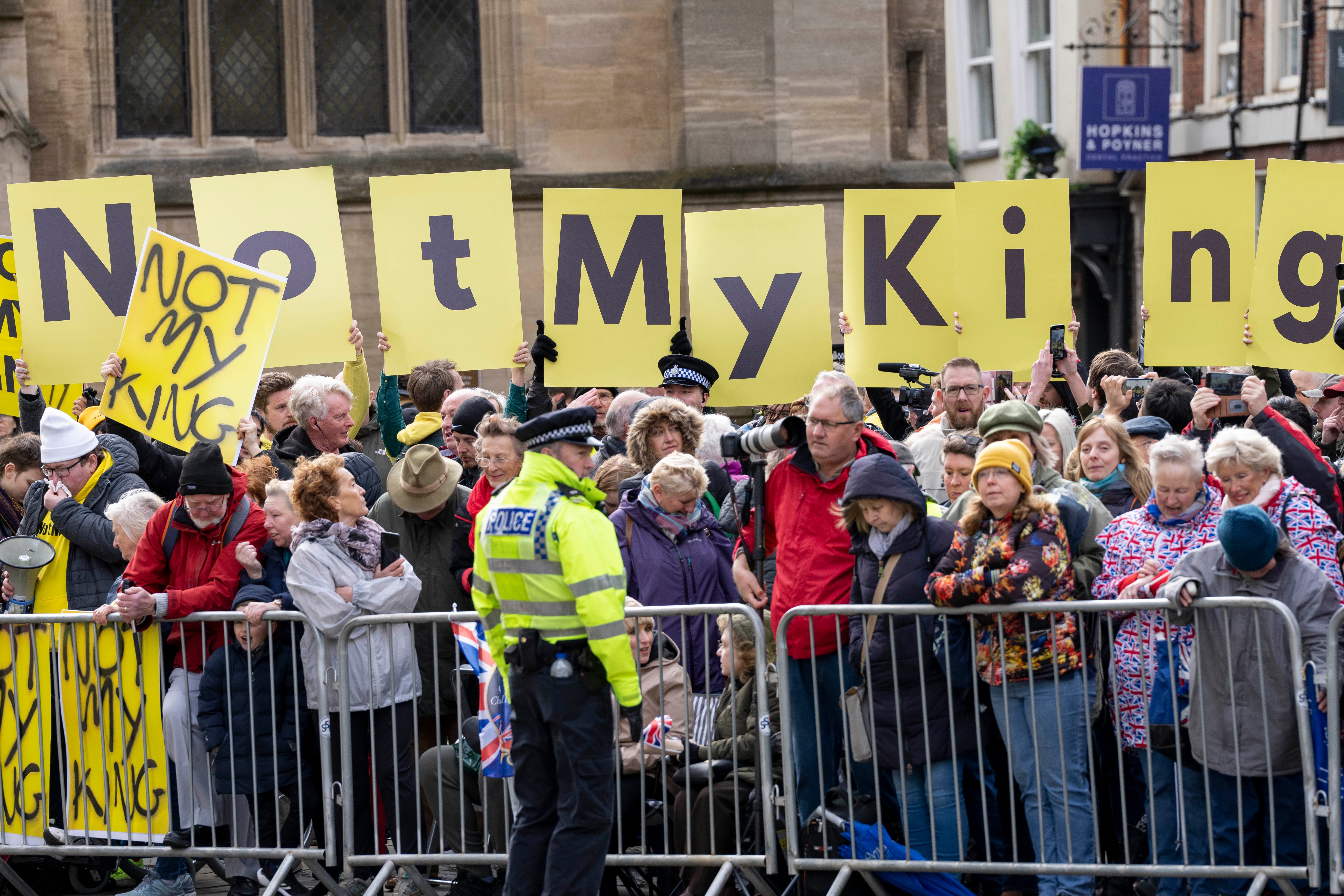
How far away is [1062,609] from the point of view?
6078 millimetres

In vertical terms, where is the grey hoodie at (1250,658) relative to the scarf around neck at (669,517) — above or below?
below

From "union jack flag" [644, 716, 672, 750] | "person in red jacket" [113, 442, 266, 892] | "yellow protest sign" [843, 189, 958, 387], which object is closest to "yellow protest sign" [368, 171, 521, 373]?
"yellow protest sign" [843, 189, 958, 387]

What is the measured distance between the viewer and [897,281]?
9.16 m

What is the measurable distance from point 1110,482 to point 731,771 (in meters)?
2.00

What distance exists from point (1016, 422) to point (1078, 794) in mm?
1444

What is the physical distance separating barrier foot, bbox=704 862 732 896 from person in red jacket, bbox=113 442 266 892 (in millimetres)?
1979

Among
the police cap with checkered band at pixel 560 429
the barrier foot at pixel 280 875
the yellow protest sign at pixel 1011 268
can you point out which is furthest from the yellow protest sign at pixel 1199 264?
the barrier foot at pixel 280 875

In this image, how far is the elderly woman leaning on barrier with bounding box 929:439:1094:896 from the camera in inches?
242

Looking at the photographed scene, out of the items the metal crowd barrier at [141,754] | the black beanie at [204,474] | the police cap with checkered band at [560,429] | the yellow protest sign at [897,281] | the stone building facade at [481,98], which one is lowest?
the metal crowd barrier at [141,754]

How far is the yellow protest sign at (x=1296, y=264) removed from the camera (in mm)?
8570

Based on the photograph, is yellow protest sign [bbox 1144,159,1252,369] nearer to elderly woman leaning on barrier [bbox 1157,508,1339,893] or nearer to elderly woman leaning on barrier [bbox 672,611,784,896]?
elderly woman leaning on barrier [bbox 1157,508,1339,893]

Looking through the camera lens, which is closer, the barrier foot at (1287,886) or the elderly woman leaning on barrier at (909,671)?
the barrier foot at (1287,886)

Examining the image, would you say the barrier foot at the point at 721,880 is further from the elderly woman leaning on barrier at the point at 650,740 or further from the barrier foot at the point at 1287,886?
the barrier foot at the point at 1287,886

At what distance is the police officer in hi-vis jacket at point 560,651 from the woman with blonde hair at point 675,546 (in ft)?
3.69
